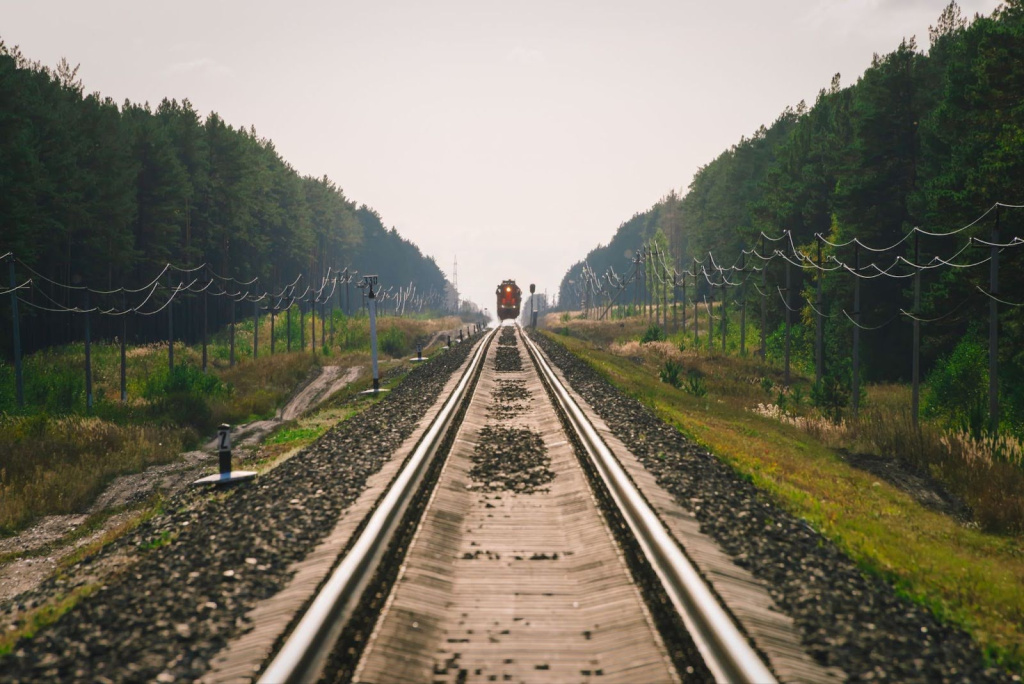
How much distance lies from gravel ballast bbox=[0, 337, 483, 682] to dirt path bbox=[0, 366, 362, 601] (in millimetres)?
3647

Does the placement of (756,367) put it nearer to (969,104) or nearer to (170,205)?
(969,104)

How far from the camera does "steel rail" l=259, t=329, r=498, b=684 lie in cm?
430

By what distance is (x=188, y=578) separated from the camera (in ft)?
20.1

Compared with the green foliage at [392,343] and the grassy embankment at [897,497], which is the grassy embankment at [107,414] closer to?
the green foliage at [392,343]

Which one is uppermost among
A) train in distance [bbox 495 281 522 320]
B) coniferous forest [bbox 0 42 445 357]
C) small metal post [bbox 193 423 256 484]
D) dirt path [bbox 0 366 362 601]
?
coniferous forest [bbox 0 42 445 357]

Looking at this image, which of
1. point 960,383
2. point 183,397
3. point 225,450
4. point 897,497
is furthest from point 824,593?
point 960,383

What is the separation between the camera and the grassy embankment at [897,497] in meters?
6.93

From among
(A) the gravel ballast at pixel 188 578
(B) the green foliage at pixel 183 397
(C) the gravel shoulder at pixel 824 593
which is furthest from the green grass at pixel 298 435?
(B) the green foliage at pixel 183 397

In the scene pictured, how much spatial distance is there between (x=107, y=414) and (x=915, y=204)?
32912mm

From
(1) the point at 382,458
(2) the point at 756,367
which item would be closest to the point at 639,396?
(1) the point at 382,458

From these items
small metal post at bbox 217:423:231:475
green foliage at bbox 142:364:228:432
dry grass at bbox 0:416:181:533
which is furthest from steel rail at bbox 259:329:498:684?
green foliage at bbox 142:364:228:432

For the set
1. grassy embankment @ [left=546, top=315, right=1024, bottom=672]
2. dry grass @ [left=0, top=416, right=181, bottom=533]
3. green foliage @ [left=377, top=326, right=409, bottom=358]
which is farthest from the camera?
green foliage @ [left=377, top=326, right=409, bottom=358]

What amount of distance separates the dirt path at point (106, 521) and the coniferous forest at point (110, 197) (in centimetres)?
1181

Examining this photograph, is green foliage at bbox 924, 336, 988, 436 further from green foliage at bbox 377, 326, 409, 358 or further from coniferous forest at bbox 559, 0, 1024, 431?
green foliage at bbox 377, 326, 409, 358
